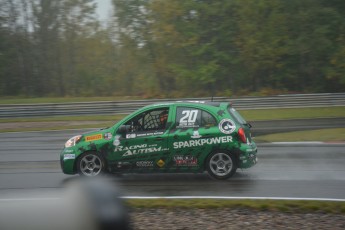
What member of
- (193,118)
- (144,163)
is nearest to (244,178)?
(193,118)

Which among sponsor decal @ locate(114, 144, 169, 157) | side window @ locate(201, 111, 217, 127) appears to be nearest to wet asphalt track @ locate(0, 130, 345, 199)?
sponsor decal @ locate(114, 144, 169, 157)

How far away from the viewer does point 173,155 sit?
9.54m

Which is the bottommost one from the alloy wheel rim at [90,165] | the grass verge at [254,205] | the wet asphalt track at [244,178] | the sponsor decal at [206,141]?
the grass verge at [254,205]

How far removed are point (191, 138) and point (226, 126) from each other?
0.73 meters

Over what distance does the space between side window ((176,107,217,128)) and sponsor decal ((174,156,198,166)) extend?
619mm

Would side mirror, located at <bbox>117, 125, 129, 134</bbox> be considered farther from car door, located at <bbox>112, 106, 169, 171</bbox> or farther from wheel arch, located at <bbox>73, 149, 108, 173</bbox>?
wheel arch, located at <bbox>73, 149, 108, 173</bbox>

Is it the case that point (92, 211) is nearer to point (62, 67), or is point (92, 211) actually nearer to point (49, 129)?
point (49, 129)

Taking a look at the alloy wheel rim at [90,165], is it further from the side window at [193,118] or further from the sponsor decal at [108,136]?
the side window at [193,118]

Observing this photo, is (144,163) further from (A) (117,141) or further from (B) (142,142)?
(A) (117,141)

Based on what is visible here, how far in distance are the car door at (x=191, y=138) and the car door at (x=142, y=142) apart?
220 mm

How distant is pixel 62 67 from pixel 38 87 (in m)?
2.39

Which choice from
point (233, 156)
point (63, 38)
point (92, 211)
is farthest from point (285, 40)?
point (92, 211)

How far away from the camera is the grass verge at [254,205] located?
6.82 meters

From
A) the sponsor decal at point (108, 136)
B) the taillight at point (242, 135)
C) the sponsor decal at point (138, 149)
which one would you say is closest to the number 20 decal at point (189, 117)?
the sponsor decal at point (138, 149)
